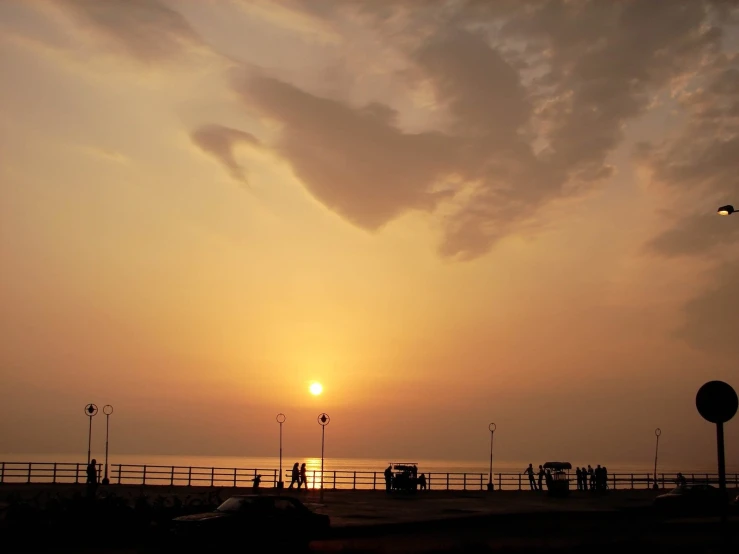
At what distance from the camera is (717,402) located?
12.9 m

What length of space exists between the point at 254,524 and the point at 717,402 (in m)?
12.4

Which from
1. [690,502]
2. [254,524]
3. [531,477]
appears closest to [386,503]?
[690,502]

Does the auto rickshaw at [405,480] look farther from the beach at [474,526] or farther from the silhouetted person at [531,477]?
the silhouetted person at [531,477]

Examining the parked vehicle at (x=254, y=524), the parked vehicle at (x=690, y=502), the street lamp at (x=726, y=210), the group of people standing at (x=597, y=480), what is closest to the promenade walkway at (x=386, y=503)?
the parked vehicle at (x=690, y=502)

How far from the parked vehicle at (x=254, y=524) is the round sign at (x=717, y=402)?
39.3 feet

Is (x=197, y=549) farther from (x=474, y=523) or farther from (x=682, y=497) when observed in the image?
(x=682, y=497)

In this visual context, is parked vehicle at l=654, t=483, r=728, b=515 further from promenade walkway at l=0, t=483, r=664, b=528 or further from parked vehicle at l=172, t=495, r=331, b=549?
parked vehicle at l=172, t=495, r=331, b=549

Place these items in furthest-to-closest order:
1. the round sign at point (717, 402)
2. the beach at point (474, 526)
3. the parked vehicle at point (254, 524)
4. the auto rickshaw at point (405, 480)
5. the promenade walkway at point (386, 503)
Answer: the auto rickshaw at point (405, 480) → the promenade walkway at point (386, 503) → the beach at point (474, 526) → the parked vehicle at point (254, 524) → the round sign at point (717, 402)


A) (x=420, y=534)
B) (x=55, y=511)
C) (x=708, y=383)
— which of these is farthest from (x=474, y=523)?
(x=708, y=383)

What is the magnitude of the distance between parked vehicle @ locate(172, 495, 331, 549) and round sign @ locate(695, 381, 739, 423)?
12.0 m

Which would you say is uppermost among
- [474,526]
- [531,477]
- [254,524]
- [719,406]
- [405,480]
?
[719,406]

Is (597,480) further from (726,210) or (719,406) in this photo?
(719,406)

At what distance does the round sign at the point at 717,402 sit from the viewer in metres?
12.8

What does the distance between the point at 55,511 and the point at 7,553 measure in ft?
9.34
